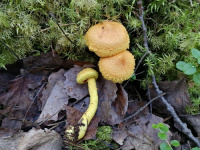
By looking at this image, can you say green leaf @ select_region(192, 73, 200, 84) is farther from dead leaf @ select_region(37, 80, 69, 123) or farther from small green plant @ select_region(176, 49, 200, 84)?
dead leaf @ select_region(37, 80, 69, 123)

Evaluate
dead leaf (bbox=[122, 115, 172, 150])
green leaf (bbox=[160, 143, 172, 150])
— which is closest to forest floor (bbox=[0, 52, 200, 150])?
dead leaf (bbox=[122, 115, 172, 150])

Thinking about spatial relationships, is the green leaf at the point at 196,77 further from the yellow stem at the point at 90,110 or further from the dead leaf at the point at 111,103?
the yellow stem at the point at 90,110

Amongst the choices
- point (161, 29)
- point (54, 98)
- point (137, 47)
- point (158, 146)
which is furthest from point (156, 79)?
point (54, 98)

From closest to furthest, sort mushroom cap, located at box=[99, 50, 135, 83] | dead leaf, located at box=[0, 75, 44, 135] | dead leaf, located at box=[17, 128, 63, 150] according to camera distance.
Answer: dead leaf, located at box=[17, 128, 63, 150], mushroom cap, located at box=[99, 50, 135, 83], dead leaf, located at box=[0, 75, 44, 135]

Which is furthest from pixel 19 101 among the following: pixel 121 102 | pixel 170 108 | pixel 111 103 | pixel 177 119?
pixel 177 119

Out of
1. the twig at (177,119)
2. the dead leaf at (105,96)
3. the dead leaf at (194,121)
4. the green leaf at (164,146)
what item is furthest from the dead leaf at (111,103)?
the dead leaf at (194,121)

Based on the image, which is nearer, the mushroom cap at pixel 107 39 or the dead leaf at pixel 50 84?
the mushroom cap at pixel 107 39

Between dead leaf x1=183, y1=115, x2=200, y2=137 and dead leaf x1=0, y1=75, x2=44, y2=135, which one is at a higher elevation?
dead leaf x1=0, y1=75, x2=44, y2=135
